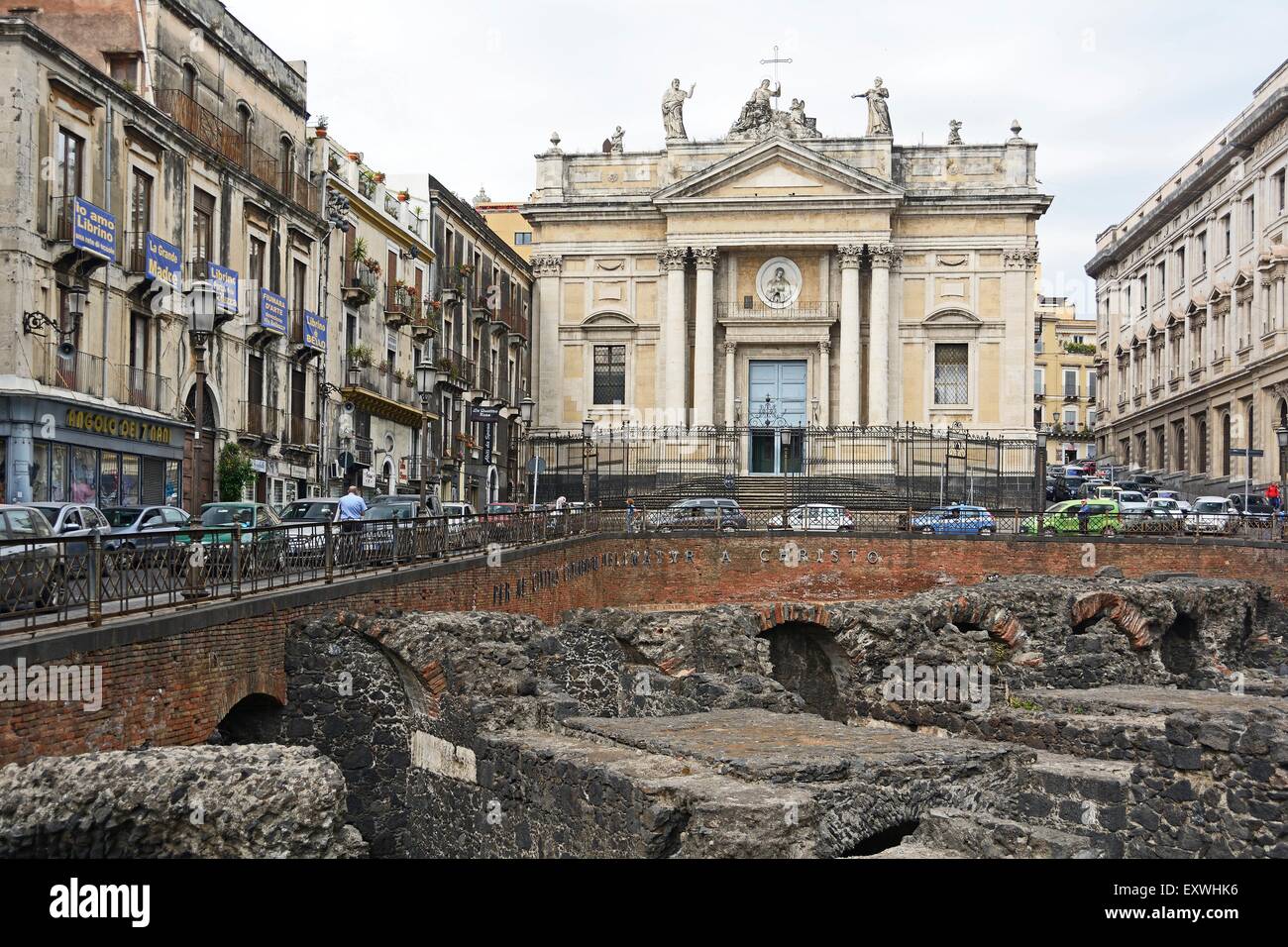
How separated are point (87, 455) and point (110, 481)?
107cm

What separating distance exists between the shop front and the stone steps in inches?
833

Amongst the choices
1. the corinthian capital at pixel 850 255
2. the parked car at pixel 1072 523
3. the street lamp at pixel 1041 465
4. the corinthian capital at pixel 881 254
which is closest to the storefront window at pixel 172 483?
the parked car at pixel 1072 523

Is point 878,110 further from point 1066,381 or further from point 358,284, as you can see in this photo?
point 1066,381

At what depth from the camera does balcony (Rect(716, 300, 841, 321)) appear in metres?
57.3

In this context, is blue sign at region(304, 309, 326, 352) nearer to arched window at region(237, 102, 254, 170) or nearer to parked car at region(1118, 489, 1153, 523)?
arched window at region(237, 102, 254, 170)

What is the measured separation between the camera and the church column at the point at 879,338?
184 ft

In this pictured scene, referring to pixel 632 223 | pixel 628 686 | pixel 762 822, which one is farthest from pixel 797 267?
pixel 762 822

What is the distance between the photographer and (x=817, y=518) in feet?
134

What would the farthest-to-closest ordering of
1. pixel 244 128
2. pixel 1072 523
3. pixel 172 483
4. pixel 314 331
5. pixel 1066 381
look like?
pixel 1066 381 < pixel 314 331 < pixel 1072 523 < pixel 244 128 < pixel 172 483

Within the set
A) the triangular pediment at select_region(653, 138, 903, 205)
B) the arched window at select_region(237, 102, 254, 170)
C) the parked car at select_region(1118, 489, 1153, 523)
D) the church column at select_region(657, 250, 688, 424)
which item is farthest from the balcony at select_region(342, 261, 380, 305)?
the parked car at select_region(1118, 489, 1153, 523)

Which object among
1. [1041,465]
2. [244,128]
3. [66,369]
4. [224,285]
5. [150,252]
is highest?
[244,128]

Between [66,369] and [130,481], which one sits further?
[130,481]

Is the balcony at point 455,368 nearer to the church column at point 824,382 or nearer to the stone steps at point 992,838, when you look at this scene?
the church column at point 824,382

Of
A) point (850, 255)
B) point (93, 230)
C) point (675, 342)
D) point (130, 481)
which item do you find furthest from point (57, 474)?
point (850, 255)
